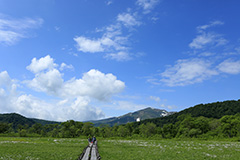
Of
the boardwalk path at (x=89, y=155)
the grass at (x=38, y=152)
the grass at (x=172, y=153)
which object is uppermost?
the grass at (x=38, y=152)

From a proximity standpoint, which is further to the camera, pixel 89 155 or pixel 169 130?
pixel 169 130

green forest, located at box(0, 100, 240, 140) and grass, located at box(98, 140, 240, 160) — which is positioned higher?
green forest, located at box(0, 100, 240, 140)

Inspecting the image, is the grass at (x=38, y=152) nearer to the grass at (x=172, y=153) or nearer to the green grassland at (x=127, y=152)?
the green grassland at (x=127, y=152)

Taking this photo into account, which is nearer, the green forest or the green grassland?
the green grassland

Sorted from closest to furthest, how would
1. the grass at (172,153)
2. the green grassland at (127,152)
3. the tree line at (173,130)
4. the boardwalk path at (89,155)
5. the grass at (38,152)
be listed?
the grass at (38,152), the green grassland at (127,152), the boardwalk path at (89,155), the grass at (172,153), the tree line at (173,130)

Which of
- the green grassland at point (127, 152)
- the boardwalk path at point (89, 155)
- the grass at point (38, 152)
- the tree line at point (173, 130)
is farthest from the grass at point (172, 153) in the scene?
the tree line at point (173, 130)

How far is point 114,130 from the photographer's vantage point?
130 metres

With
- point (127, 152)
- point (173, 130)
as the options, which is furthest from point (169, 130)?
point (127, 152)

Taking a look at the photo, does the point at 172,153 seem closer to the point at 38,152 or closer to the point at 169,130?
the point at 38,152

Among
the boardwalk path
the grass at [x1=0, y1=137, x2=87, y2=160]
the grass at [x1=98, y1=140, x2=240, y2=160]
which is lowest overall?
the grass at [x1=98, y1=140, x2=240, y2=160]

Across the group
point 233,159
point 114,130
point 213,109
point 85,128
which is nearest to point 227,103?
point 213,109

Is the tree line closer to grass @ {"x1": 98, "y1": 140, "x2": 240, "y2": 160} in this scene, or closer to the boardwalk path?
grass @ {"x1": 98, "y1": 140, "x2": 240, "y2": 160}

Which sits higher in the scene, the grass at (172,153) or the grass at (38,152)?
the grass at (38,152)

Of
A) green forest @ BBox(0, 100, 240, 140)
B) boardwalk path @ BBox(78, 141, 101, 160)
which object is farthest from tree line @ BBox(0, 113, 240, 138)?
boardwalk path @ BBox(78, 141, 101, 160)
